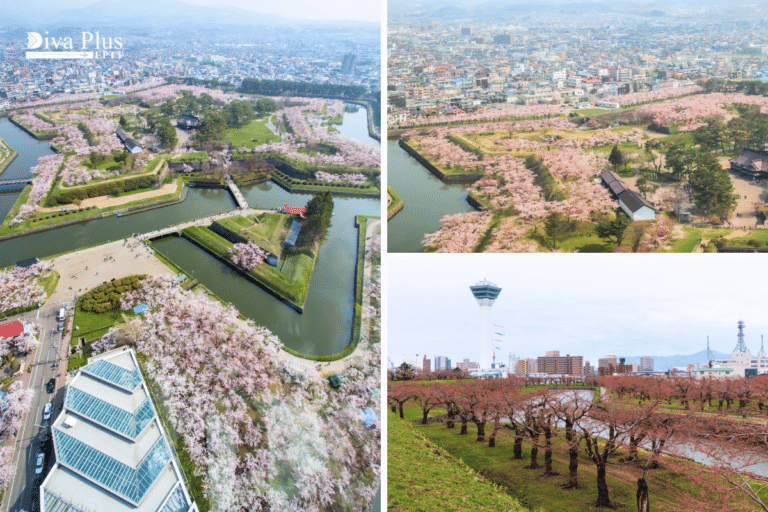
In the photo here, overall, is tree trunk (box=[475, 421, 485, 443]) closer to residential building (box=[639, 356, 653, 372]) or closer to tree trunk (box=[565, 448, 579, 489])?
tree trunk (box=[565, 448, 579, 489])

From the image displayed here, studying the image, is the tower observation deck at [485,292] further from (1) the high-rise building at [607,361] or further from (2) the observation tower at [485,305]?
(1) the high-rise building at [607,361]

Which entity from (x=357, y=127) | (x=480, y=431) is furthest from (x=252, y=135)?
(x=480, y=431)

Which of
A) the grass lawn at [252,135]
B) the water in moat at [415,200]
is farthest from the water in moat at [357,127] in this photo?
the water in moat at [415,200]

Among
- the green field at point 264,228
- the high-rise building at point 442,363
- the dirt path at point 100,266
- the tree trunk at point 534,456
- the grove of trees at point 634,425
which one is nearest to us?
the grove of trees at point 634,425

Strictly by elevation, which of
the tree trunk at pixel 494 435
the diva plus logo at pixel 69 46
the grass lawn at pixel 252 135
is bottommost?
the tree trunk at pixel 494 435

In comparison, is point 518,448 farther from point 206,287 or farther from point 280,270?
point 206,287

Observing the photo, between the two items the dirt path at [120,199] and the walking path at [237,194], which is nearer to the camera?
the dirt path at [120,199]

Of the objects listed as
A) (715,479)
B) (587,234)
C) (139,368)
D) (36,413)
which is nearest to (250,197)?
(139,368)
